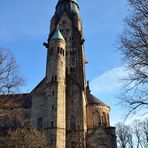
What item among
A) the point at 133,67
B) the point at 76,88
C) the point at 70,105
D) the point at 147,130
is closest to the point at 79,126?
the point at 70,105

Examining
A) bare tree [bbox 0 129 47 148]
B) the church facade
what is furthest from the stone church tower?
bare tree [bbox 0 129 47 148]

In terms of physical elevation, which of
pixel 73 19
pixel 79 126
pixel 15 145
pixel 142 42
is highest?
pixel 73 19

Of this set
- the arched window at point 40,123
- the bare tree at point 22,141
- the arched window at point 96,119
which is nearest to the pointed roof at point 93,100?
the arched window at point 96,119

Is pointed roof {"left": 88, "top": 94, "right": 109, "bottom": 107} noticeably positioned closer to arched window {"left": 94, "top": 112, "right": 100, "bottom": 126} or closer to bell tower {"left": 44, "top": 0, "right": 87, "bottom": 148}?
arched window {"left": 94, "top": 112, "right": 100, "bottom": 126}

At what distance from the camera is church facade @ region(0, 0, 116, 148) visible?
1383 inches

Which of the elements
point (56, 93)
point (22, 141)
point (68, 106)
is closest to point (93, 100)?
point (68, 106)

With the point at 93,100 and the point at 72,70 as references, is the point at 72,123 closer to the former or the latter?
the point at 93,100

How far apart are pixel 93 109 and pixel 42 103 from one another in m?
10.6

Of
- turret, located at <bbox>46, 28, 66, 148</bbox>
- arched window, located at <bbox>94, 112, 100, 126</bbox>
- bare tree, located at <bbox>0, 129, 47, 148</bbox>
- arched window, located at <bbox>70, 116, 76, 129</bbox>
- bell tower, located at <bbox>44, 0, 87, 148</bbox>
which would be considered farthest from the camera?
arched window, located at <bbox>94, 112, 100, 126</bbox>

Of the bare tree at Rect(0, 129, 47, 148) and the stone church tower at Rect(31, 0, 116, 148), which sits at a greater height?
the stone church tower at Rect(31, 0, 116, 148)

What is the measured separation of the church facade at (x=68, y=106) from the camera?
35.1m

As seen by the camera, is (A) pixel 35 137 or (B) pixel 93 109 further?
(B) pixel 93 109

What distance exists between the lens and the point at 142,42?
40.7ft

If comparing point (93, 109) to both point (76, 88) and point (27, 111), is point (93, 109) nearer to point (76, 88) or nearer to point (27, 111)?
point (76, 88)
